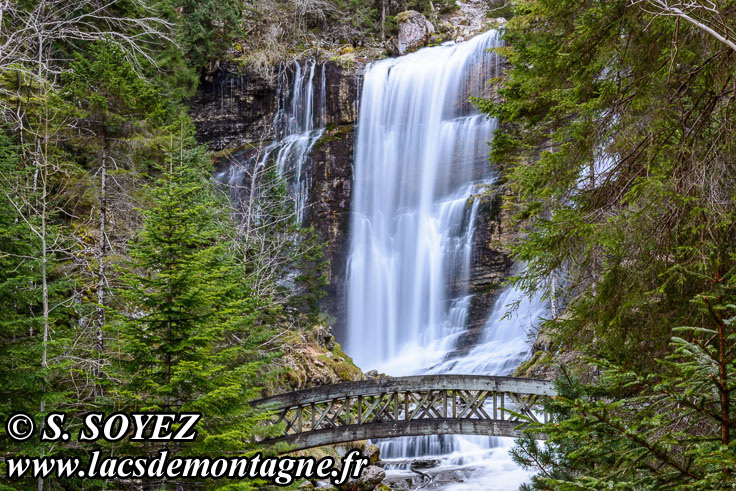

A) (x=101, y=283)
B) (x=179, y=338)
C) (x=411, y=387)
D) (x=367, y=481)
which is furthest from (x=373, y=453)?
(x=179, y=338)

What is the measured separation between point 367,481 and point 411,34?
28.4 metres

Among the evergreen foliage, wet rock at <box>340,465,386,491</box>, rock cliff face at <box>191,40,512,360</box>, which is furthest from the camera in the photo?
rock cliff face at <box>191,40,512,360</box>

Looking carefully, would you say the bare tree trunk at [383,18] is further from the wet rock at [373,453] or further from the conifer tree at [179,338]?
the conifer tree at [179,338]

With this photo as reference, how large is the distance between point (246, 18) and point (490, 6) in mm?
16938

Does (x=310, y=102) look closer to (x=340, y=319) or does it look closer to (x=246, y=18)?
(x=246, y=18)

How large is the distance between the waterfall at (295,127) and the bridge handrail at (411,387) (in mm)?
19975

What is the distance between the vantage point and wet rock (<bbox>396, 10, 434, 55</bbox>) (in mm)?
35281

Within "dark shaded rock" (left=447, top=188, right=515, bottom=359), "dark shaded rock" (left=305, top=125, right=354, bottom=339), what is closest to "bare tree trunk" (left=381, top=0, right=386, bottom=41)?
"dark shaded rock" (left=305, top=125, right=354, bottom=339)

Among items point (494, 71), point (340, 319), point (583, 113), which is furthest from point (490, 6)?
point (583, 113)

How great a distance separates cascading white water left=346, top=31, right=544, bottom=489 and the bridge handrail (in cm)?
1065

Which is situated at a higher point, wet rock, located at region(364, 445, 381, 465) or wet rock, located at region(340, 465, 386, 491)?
wet rock, located at region(364, 445, 381, 465)

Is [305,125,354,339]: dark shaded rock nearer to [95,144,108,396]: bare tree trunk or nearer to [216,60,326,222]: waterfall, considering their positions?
[216,60,326,222]: waterfall

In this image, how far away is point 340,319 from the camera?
29281mm

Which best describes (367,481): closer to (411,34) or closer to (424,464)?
(424,464)
